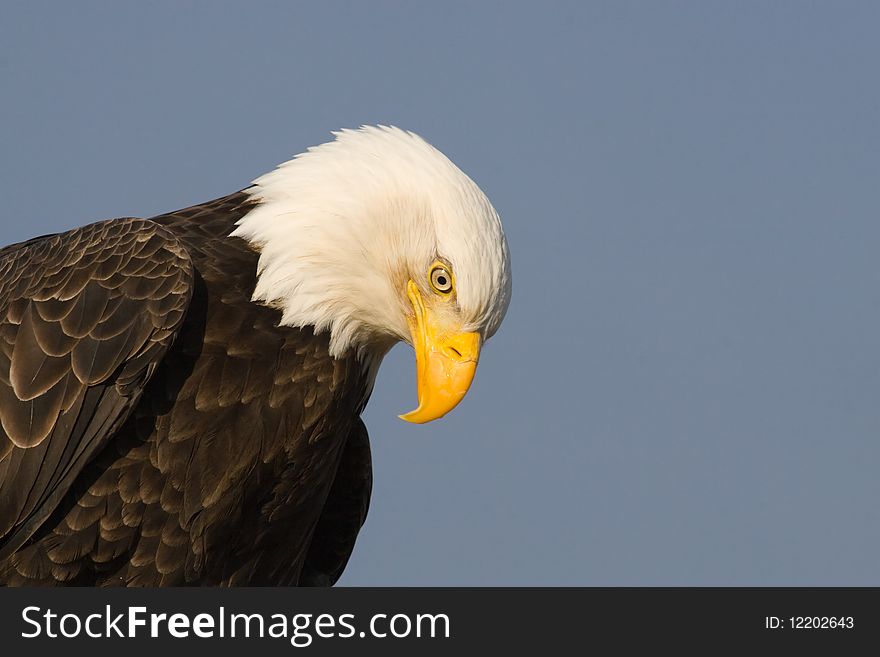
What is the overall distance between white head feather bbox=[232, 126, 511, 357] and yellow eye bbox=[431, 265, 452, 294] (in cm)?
5

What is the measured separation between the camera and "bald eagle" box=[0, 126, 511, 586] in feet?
21.9

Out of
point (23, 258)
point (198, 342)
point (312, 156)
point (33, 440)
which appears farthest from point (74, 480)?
point (312, 156)

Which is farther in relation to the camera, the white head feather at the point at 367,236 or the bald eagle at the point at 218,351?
the white head feather at the point at 367,236

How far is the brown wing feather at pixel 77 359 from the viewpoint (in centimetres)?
660

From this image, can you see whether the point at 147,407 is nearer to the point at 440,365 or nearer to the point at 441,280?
the point at 440,365

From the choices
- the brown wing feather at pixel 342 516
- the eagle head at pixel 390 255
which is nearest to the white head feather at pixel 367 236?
the eagle head at pixel 390 255

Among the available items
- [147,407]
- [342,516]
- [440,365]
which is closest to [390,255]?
[440,365]

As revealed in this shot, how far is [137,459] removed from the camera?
22.1ft

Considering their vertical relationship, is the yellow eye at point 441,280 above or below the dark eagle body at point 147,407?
above

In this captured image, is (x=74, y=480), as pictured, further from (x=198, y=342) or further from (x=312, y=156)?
(x=312, y=156)

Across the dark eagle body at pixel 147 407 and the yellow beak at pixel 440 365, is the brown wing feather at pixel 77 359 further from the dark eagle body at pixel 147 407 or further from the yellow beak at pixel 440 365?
the yellow beak at pixel 440 365

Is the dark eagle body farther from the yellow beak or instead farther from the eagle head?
the yellow beak

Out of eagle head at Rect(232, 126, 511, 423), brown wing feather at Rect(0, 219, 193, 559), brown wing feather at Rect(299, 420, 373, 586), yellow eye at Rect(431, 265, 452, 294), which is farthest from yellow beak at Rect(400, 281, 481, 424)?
brown wing feather at Rect(299, 420, 373, 586)

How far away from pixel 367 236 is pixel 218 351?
0.88 meters
